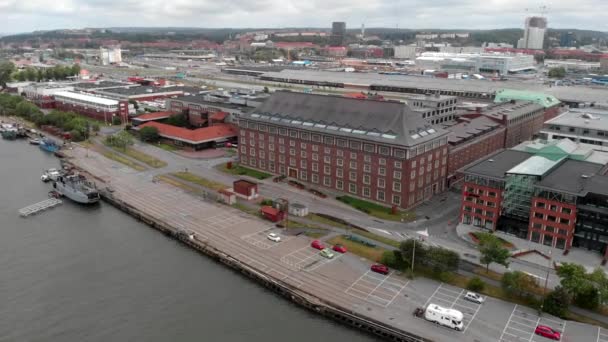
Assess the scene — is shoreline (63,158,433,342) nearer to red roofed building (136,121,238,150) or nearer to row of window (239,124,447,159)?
row of window (239,124,447,159)

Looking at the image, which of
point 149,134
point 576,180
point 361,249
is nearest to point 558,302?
point 361,249

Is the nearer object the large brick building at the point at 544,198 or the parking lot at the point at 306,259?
the parking lot at the point at 306,259

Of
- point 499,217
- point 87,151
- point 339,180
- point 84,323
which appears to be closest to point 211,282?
point 84,323

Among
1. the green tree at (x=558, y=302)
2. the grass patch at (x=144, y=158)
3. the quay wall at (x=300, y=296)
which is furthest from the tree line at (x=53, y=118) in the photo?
the green tree at (x=558, y=302)

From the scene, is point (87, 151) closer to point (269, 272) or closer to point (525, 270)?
point (269, 272)

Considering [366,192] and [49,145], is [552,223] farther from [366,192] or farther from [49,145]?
[49,145]

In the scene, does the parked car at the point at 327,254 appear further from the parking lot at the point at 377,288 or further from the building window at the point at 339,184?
the building window at the point at 339,184
